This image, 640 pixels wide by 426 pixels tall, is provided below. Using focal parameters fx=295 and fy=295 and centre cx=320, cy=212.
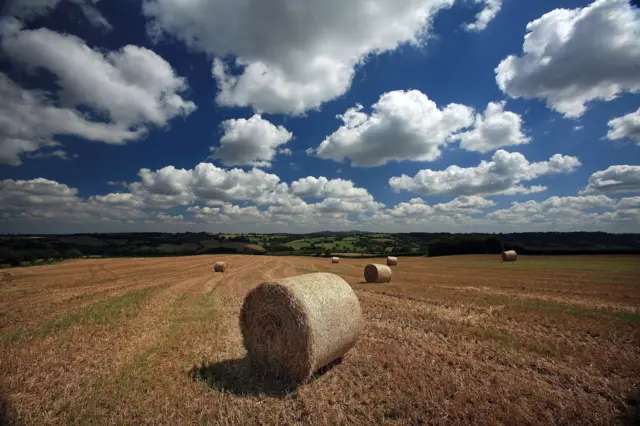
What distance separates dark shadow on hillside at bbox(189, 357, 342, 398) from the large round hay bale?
0.20 meters

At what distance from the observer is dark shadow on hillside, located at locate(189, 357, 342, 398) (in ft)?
18.1

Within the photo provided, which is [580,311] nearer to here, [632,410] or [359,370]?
[632,410]

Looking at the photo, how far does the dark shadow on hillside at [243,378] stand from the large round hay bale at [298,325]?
7.9 inches

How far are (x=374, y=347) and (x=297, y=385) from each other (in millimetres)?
2480

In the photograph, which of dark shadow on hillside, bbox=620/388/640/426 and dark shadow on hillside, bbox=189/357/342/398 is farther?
dark shadow on hillside, bbox=189/357/342/398

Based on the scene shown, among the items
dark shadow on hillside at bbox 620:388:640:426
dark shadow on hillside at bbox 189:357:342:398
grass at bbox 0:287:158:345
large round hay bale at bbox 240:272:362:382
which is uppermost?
large round hay bale at bbox 240:272:362:382

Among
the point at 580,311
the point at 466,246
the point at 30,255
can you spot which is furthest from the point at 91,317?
the point at 466,246

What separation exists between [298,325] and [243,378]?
1.51 meters

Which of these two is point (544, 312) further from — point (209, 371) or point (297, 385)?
point (209, 371)

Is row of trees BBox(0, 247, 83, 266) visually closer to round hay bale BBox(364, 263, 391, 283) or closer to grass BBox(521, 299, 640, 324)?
round hay bale BBox(364, 263, 391, 283)

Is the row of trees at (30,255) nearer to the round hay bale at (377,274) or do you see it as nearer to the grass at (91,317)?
the grass at (91,317)

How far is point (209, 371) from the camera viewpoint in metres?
6.14

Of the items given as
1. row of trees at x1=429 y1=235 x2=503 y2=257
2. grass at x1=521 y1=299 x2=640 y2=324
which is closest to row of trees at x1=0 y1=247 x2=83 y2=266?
grass at x1=521 y1=299 x2=640 y2=324

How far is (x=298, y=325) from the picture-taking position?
6.12 meters
